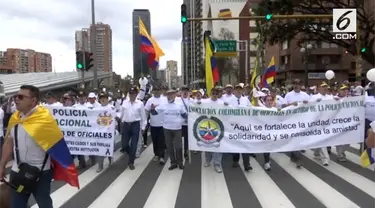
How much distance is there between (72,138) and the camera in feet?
31.9

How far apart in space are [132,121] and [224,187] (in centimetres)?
311

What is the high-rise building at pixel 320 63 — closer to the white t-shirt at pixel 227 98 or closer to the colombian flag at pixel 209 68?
the colombian flag at pixel 209 68

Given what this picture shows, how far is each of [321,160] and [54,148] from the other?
727 centimetres

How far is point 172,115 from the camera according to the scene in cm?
988

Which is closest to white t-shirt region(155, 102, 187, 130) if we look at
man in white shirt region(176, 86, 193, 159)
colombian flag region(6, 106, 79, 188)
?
man in white shirt region(176, 86, 193, 159)

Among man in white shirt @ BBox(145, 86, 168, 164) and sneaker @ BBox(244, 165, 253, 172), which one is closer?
sneaker @ BBox(244, 165, 253, 172)

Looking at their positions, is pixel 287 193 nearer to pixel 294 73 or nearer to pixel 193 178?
pixel 193 178

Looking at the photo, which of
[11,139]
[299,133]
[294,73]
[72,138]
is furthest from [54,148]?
[294,73]

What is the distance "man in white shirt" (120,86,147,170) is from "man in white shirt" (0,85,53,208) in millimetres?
5294

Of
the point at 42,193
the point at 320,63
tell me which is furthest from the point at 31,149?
the point at 320,63

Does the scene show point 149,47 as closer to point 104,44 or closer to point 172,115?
point 172,115

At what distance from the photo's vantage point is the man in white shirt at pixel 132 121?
32.7 feet

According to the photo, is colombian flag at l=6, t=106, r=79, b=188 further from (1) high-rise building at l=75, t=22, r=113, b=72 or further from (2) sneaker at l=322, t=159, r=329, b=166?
(1) high-rise building at l=75, t=22, r=113, b=72

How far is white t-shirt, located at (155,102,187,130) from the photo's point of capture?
32.3 ft
